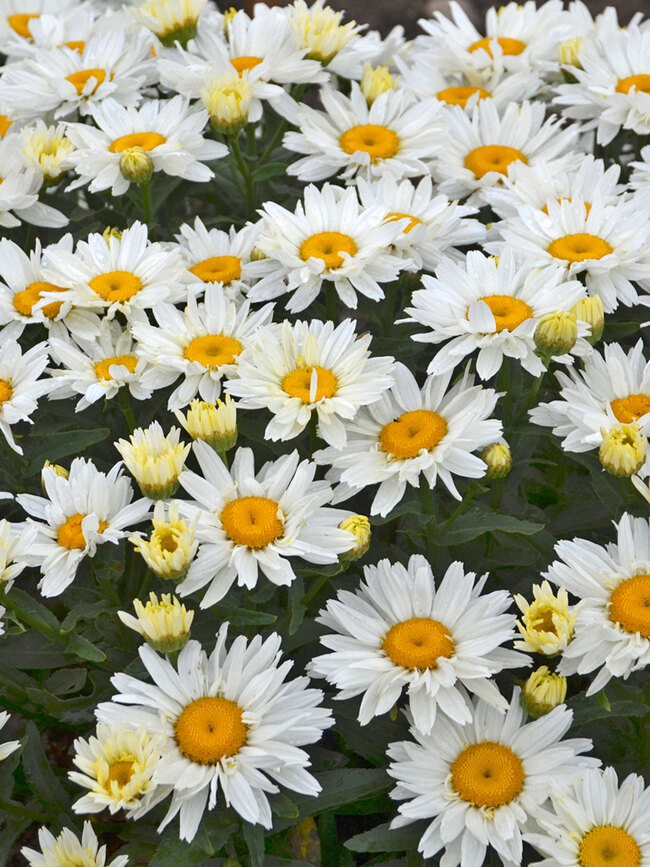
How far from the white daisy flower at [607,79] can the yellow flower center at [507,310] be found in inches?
29.1

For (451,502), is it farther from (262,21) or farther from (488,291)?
(262,21)

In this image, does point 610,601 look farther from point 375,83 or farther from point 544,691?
point 375,83

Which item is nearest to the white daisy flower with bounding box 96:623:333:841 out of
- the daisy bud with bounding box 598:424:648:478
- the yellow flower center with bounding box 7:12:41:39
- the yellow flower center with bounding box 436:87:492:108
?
the daisy bud with bounding box 598:424:648:478

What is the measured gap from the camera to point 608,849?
1.42 meters

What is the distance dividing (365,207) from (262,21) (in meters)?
0.71

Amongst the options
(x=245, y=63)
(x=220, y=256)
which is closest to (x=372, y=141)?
(x=245, y=63)

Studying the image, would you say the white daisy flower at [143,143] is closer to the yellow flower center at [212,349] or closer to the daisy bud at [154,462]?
the yellow flower center at [212,349]

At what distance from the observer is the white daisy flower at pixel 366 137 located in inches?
87.0

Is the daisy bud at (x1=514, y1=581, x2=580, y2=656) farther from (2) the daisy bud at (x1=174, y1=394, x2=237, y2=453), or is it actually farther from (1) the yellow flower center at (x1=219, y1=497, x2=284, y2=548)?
(2) the daisy bud at (x1=174, y1=394, x2=237, y2=453)

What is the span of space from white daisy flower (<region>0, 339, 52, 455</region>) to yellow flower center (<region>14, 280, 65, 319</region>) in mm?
102

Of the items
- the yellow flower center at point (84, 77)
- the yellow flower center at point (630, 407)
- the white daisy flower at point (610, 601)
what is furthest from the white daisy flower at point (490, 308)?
the yellow flower center at point (84, 77)

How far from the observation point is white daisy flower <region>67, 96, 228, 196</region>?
2072mm

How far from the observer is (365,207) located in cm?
201

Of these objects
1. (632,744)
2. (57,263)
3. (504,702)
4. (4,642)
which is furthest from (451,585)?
(57,263)
